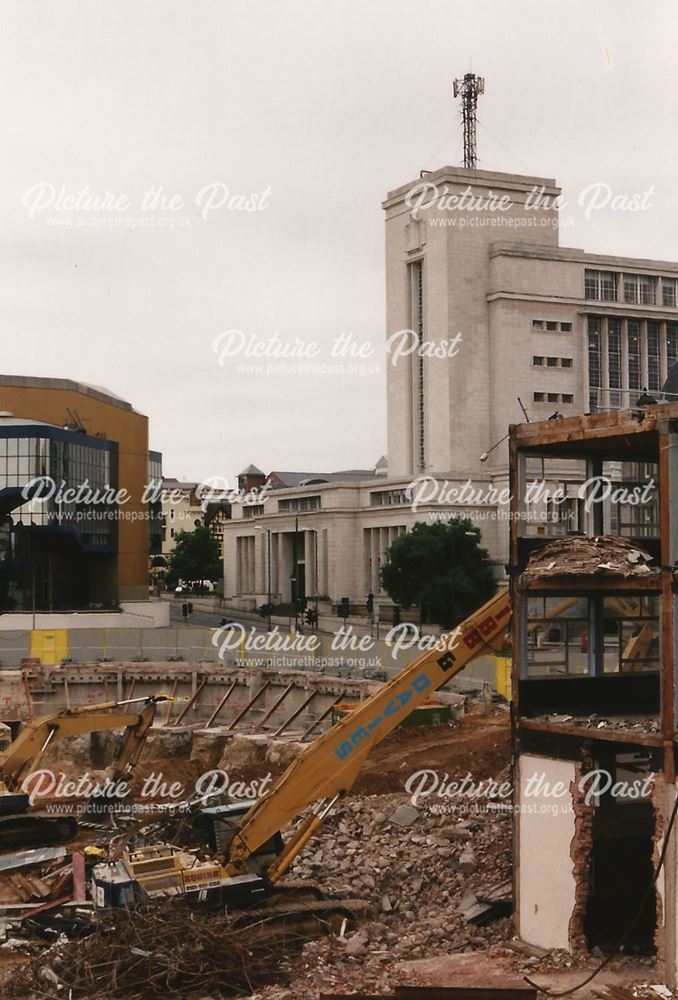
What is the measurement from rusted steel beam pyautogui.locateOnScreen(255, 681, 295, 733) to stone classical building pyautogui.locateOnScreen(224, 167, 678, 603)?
148 ft

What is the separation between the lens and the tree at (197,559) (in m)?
126

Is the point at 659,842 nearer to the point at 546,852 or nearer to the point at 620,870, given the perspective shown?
the point at 546,852

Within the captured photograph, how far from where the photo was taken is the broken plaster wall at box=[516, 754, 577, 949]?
20.4 meters

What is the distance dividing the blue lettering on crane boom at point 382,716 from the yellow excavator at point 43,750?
8280 mm

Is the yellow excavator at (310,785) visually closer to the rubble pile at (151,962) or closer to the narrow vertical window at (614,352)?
the rubble pile at (151,962)

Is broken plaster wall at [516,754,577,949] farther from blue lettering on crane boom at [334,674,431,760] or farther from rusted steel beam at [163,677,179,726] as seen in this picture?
rusted steel beam at [163,677,179,726]

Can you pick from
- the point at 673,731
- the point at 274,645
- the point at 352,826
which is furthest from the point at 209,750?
the point at 673,731

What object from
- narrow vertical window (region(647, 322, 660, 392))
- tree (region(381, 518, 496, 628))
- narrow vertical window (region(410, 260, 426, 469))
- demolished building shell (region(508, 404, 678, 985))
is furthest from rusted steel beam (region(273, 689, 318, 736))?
narrow vertical window (region(647, 322, 660, 392))

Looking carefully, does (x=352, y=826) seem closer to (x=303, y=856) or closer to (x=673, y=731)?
(x=303, y=856)

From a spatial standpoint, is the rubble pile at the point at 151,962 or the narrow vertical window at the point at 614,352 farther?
the narrow vertical window at the point at 614,352

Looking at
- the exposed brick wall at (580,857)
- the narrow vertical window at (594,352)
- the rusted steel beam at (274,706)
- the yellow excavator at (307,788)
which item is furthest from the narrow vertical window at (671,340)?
the exposed brick wall at (580,857)

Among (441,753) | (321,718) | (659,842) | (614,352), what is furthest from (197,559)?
(659,842)

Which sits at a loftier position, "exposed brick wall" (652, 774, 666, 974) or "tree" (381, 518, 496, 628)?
"tree" (381, 518, 496, 628)

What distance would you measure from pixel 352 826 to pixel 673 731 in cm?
1053
